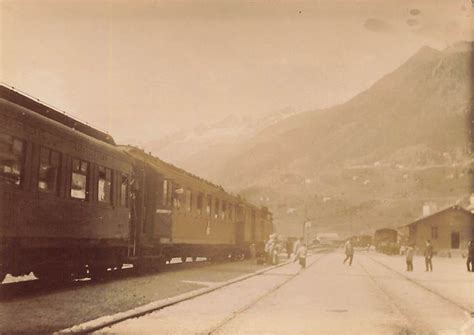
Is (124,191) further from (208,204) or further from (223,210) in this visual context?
(223,210)

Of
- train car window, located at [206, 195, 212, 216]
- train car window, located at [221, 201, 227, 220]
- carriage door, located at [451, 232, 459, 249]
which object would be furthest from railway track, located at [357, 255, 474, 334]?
carriage door, located at [451, 232, 459, 249]

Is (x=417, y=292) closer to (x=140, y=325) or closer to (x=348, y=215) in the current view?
(x=140, y=325)

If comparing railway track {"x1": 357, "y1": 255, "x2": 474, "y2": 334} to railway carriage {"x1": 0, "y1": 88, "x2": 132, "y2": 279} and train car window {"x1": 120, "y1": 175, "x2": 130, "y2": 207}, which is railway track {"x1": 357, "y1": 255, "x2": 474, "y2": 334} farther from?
train car window {"x1": 120, "y1": 175, "x2": 130, "y2": 207}

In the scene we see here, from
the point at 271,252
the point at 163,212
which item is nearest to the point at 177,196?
the point at 163,212

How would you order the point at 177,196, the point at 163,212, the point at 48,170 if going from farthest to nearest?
the point at 177,196 → the point at 163,212 → the point at 48,170

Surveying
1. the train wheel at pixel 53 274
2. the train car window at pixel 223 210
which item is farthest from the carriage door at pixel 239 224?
the train wheel at pixel 53 274

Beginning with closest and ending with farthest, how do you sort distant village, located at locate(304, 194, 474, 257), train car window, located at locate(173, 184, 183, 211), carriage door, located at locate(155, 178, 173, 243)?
carriage door, located at locate(155, 178, 173, 243), train car window, located at locate(173, 184, 183, 211), distant village, located at locate(304, 194, 474, 257)
